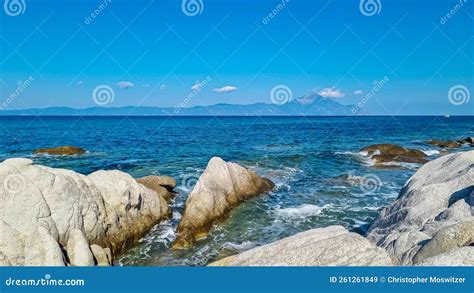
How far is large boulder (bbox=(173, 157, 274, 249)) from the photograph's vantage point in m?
15.8

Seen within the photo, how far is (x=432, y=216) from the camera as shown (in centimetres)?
1179

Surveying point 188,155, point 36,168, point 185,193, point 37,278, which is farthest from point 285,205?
point 188,155

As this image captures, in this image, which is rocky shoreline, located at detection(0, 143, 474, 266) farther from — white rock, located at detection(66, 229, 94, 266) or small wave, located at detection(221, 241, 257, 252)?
small wave, located at detection(221, 241, 257, 252)

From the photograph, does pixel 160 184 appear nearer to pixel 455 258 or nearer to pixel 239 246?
pixel 239 246

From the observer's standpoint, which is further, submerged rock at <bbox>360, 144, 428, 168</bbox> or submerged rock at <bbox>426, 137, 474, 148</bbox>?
A: submerged rock at <bbox>426, 137, 474, 148</bbox>

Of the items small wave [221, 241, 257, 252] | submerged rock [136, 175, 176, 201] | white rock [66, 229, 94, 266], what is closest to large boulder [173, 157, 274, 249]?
small wave [221, 241, 257, 252]

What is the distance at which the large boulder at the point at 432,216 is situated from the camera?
8898mm

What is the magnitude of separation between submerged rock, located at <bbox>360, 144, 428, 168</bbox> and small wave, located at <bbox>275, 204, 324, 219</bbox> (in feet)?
46.4

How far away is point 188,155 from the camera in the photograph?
39719mm

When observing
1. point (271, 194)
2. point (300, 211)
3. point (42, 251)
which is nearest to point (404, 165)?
point (271, 194)

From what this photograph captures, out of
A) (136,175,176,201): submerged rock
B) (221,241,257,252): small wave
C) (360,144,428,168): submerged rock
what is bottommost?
(221,241,257,252): small wave

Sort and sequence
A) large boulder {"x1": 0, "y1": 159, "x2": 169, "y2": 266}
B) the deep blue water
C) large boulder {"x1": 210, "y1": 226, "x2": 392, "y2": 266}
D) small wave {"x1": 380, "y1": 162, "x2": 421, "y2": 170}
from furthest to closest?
1. small wave {"x1": 380, "y1": 162, "x2": 421, "y2": 170}
2. the deep blue water
3. large boulder {"x1": 0, "y1": 159, "x2": 169, "y2": 266}
4. large boulder {"x1": 210, "y1": 226, "x2": 392, "y2": 266}

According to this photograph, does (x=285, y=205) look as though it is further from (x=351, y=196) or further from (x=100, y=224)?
(x=100, y=224)

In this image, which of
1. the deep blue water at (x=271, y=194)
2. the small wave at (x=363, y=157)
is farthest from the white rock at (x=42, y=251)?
the small wave at (x=363, y=157)
